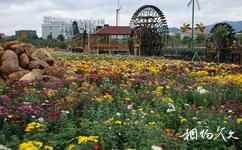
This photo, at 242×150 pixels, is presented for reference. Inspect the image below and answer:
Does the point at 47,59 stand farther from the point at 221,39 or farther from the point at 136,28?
the point at 136,28

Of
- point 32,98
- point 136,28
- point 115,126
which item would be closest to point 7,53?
point 32,98

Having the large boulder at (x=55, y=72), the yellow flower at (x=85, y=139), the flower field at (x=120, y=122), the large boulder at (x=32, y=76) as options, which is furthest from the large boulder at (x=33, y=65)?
the yellow flower at (x=85, y=139)

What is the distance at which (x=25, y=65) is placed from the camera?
1012cm

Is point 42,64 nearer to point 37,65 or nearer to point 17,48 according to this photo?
point 37,65

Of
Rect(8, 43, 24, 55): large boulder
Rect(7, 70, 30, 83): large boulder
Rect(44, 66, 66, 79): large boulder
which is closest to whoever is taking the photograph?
Rect(44, 66, 66, 79): large boulder

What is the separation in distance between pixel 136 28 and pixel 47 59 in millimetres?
19563

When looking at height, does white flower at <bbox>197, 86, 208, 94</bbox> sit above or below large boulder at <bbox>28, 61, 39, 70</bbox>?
below

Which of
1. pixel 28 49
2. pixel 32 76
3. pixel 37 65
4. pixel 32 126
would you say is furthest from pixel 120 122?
pixel 28 49

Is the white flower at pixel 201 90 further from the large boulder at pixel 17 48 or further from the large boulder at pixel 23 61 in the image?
the large boulder at pixel 17 48

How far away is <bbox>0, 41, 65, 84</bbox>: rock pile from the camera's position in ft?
29.4

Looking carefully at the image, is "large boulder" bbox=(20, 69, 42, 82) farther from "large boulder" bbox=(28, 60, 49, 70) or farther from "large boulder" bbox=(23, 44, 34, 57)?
"large boulder" bbox=(23, 44, 34, 57)

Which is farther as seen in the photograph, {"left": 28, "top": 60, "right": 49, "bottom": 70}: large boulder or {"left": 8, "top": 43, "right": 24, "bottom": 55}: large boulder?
{"left": 8, "top": 43, "right": 24, "bottom": 55}: large boulder

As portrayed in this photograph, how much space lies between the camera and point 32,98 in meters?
5.91

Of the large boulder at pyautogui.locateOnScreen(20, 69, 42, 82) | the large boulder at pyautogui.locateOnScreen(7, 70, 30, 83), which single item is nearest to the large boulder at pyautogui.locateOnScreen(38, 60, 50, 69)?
the large boulder at pyautogui.locateOnScreen(7, 70, 30, 83)
